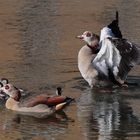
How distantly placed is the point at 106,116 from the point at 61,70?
11.9 feet

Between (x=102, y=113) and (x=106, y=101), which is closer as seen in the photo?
(x=102, y=113)

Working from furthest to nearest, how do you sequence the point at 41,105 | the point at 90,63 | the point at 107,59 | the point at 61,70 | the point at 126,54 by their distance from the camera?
the point at 61,70
the point at 90,63
the point at 107,59
the point at 126,54
the point at 41,105

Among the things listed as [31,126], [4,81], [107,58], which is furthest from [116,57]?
[31,126]

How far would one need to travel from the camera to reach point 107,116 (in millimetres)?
13070

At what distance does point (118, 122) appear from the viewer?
1274 cm

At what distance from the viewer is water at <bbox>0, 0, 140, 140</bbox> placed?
1217 centimetres

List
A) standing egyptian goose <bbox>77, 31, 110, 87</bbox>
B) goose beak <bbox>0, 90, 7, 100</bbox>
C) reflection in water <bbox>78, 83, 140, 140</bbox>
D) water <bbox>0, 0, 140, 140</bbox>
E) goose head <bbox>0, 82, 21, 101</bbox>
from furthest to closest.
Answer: standing egyptian goose <bbox>77, 31, 110, 87</bbox>, goose beak <bbox>0, 90, 7, 100</bbox>, goose head <bbox>0, 82, 21, 101</bbox>, water <bbox>0, 0, 140, 140</bbox>, reflection in water <bbox>78, 83, 140, 140</bbox>

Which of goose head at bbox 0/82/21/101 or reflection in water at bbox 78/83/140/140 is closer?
reflection in water at bbox 78/83/140/140

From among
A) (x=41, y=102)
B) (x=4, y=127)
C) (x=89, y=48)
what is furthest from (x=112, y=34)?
(x=4, y=127)

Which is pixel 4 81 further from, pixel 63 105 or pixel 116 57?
pixel 116 57

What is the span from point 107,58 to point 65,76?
3.54 ft

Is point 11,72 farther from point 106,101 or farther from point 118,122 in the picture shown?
point 118,122

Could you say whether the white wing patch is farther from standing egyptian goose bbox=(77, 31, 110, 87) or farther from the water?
the water

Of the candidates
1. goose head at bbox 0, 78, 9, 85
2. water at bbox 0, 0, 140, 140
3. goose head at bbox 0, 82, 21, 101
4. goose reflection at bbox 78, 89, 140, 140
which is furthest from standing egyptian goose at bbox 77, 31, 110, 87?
goose head at bbox 0, 82, 21, 101
